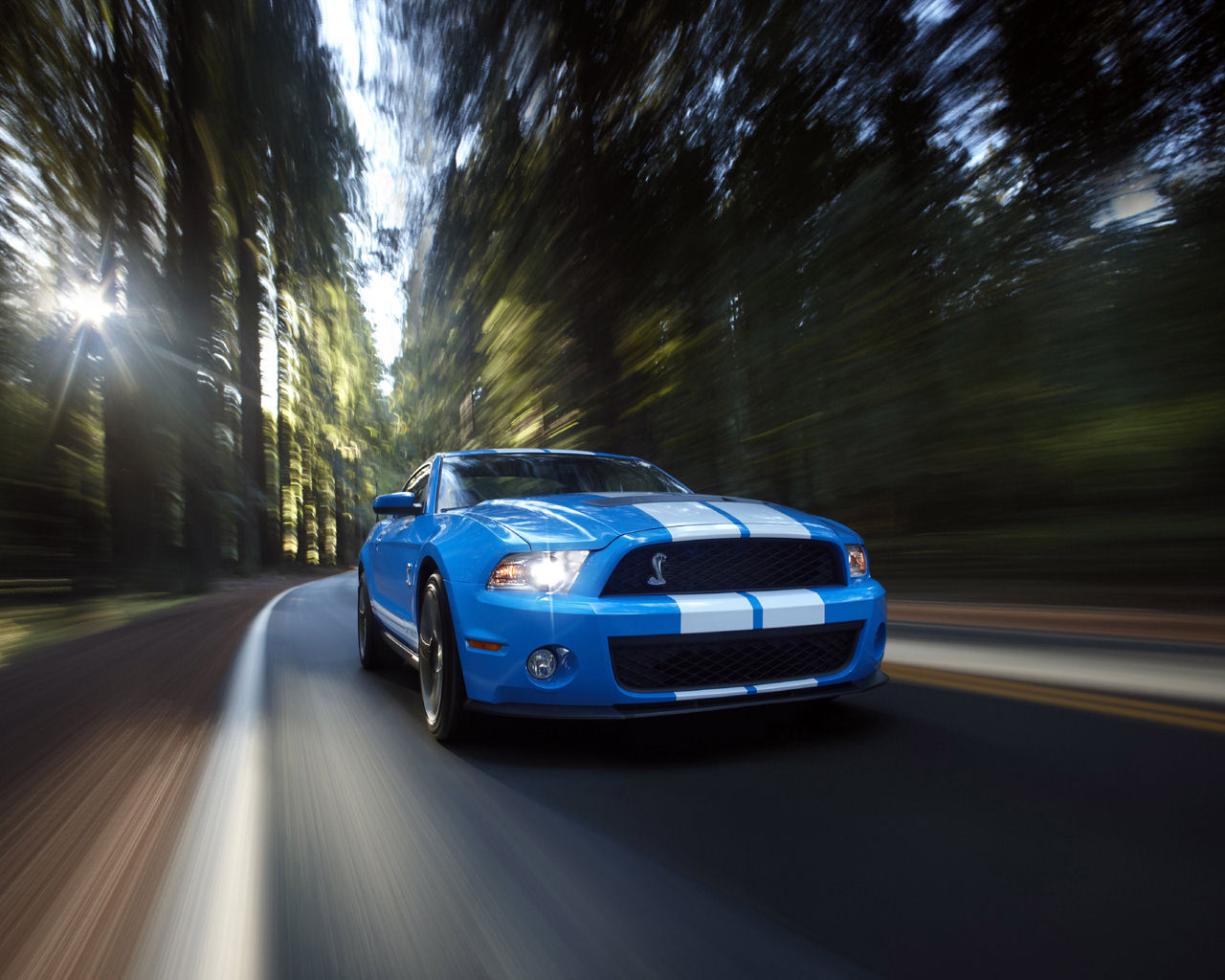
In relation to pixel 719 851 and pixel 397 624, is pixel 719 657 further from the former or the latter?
pixel 397 624

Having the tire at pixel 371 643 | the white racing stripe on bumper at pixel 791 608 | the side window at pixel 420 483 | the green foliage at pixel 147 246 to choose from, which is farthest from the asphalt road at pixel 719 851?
the green foliage at pixel 147 246

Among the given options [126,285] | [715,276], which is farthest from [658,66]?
[126,285]

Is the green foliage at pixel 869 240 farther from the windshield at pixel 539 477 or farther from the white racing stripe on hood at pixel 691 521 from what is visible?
the white racing stripe on hood at pixel 691 521

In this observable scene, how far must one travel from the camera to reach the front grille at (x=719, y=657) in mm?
2863

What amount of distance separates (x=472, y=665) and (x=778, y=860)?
1403 mm

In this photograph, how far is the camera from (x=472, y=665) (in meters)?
3.10

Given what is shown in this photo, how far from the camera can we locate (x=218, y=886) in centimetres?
210

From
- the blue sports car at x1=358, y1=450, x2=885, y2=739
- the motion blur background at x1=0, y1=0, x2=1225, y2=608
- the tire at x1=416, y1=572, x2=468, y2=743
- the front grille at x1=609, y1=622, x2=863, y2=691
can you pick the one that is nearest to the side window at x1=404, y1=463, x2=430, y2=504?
the tire at x1=416, y1=572, x2=468, y2=743

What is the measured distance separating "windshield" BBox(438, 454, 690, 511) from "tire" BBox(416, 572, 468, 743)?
721 mm

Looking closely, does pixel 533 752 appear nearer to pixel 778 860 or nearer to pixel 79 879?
pixel 778 860

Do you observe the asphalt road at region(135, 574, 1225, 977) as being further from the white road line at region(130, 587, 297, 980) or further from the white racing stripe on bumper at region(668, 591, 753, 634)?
the white racing stripe on bumper at region(668, 591, 753, 634)

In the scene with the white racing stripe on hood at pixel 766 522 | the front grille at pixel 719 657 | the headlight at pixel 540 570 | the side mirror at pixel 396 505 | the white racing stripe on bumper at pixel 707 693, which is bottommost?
the white racing stripe on bumper at pixel 707 693

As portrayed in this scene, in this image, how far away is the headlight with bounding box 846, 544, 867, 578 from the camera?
336 centimetres

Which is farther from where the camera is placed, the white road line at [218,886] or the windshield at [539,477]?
the windshield at [539,477]
